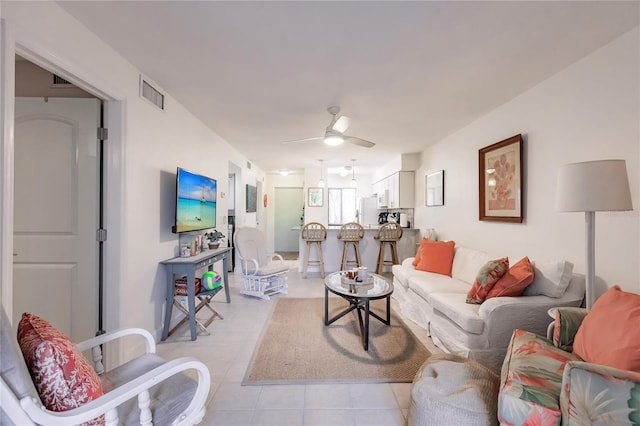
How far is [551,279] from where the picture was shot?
6.68 ft

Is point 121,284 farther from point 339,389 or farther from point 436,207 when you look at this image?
point 436,207

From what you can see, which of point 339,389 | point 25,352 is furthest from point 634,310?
point 25,352

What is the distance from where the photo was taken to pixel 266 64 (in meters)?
2.08

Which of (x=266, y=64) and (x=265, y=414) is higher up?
(x=266, y=64)

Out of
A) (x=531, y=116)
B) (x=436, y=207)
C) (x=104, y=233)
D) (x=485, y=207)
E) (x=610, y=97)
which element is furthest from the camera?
(x=436, y=207)

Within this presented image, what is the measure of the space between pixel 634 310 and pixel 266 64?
2.68 meters

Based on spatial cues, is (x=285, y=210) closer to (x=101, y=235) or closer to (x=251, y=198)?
(x=251, y=198)

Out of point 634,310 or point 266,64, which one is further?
point 266,64

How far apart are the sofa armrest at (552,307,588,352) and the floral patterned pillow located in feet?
7.60

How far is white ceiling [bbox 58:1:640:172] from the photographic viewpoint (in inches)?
60.3

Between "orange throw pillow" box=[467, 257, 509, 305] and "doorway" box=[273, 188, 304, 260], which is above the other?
"doorway" box=[273, 188, 304, 260]

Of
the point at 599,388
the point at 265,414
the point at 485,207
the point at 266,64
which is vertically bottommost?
the point at 265,414

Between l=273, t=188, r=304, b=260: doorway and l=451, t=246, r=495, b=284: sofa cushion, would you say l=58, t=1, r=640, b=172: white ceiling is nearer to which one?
l=451, t=246, r=495, b=284: sofa cushion

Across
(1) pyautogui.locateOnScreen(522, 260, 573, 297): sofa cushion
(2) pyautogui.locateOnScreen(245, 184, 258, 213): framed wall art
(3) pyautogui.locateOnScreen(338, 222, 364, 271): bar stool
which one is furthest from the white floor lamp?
(2) pyautogui.locateOnScreen(245, 184, 258, 213): framed wall art
